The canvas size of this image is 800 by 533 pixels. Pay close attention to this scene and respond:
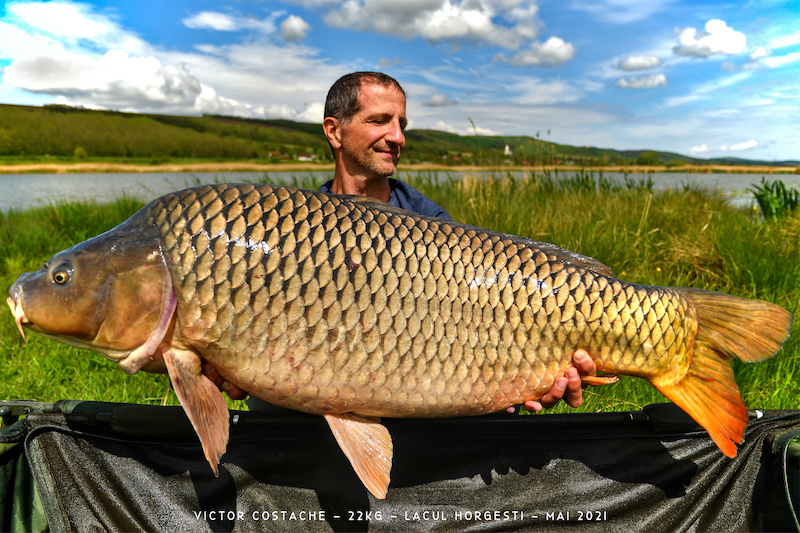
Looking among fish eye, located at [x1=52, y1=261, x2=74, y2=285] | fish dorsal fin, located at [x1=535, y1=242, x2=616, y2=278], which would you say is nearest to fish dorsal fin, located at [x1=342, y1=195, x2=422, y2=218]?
fish dorsal fin, located at [x1=535, y1=242, x2=616, y2=278]

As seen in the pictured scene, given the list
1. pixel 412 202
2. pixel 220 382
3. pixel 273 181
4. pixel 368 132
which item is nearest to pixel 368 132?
pixel 368 132

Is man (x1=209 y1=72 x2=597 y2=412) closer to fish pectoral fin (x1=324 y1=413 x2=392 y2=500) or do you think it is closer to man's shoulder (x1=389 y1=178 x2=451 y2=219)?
man's shoulder (x1=389 y1=178 x2=451 y2=219)

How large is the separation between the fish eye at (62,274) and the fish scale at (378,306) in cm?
20

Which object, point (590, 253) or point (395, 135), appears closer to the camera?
point (395, 135)

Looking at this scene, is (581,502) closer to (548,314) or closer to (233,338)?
(548,314)

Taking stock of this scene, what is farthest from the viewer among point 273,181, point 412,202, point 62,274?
point 273,181

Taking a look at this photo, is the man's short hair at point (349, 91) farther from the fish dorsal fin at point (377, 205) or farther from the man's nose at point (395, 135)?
the fish dorsal fin at point (377, 205)

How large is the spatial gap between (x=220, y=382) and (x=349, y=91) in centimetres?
129

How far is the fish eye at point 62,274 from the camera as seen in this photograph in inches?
42.8

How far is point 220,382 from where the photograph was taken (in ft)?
3.95

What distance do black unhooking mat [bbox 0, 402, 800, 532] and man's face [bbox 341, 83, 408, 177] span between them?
105 centimetres

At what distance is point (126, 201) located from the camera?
5.90 meters

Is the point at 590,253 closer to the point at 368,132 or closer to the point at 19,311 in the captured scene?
the point at 368,132

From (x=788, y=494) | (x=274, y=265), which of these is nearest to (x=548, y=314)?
(x=274, y=265)
